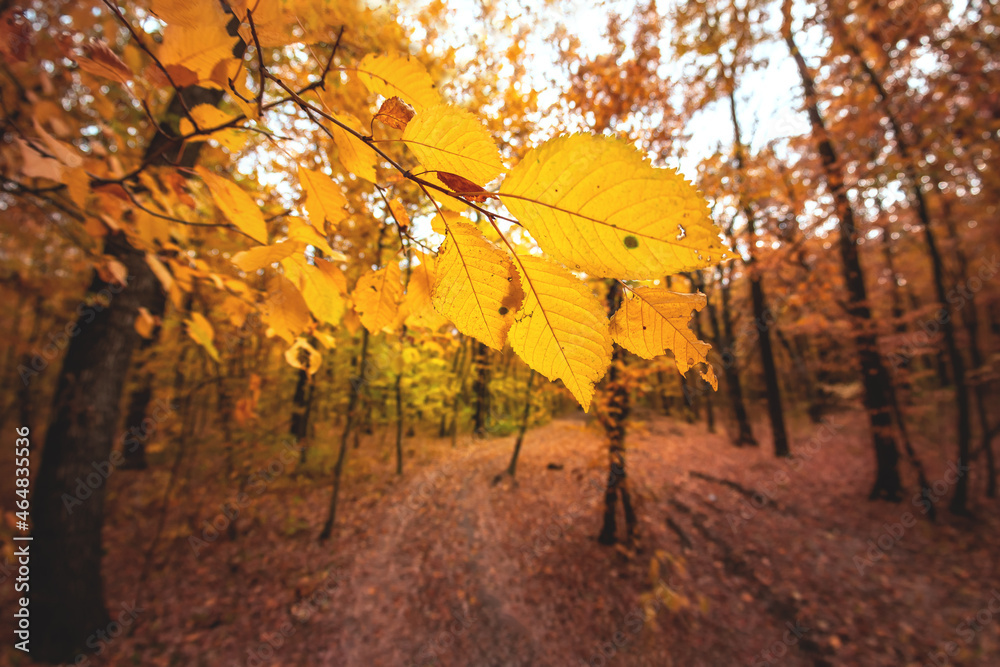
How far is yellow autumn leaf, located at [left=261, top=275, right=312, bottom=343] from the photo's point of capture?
93 centimetres

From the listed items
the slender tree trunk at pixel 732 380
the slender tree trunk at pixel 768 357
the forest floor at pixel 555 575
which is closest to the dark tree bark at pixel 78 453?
the forest floor at pixel 555 575

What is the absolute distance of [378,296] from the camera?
0.80 m

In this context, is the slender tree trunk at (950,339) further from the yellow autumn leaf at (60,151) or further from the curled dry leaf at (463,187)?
the yellow autumn leaf at (60,151)

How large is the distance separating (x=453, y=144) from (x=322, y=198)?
38 cm

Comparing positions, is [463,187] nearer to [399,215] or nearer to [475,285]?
[475,285]

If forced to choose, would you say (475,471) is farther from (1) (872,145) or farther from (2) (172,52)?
(1) (872,145)

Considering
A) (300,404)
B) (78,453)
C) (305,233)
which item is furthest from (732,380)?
(78,453)

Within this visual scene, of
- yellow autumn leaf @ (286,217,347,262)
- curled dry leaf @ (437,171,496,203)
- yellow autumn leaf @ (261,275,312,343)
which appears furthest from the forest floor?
curled dry leaf @ (437,171,496,203)

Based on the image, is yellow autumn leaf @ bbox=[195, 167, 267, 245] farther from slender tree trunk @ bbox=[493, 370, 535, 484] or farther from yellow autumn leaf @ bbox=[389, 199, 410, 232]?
slender tree trunk @ bbox=[493, 370, 535, 484]

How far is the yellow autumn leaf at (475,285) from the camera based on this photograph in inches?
19.2

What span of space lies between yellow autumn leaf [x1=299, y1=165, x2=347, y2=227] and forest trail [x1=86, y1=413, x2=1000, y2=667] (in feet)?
15.3

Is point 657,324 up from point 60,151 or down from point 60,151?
down

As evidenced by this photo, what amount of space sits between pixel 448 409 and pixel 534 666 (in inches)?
310

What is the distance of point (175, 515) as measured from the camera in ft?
21.0
